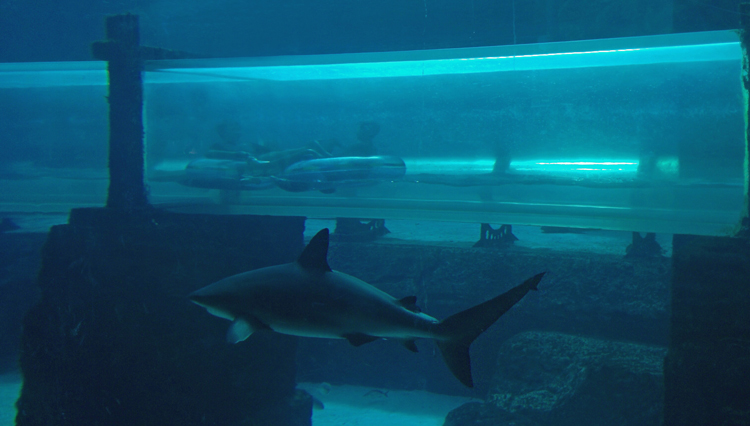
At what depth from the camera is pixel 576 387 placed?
434 cm

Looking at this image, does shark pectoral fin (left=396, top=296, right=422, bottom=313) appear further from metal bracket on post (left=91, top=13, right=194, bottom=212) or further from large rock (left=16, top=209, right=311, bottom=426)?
metal bracket on post (left=91, top=13, right=194, bottom=212)

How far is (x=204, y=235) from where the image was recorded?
4.29 m

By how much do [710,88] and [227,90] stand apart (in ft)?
17.2

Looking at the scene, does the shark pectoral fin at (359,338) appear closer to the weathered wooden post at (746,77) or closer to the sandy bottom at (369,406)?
the weathered wooden post at (746,77)

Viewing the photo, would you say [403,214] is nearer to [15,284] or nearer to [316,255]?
[316,255]

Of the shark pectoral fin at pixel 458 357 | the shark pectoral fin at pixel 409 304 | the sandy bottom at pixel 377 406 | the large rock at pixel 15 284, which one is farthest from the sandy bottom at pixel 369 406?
the shark pectoral fin at pixel 409 304

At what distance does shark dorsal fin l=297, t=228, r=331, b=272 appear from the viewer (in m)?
2.19

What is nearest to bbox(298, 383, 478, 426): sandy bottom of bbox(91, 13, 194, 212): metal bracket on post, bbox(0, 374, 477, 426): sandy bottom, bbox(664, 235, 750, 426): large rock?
bbox(0, 374, 477, 426): sandy bottom

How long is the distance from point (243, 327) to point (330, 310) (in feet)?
1.50

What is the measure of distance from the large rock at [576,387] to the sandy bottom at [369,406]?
0.92 m

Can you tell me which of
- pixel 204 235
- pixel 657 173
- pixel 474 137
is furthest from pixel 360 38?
pixel 657 173

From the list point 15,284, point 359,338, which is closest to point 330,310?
point 359,338

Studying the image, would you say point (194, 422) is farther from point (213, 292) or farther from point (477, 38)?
point (477, 38)

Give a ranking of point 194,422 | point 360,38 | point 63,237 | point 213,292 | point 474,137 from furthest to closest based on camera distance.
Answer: point 360,38
point 474,137
point 63,237
point 194,422
point 213,292
